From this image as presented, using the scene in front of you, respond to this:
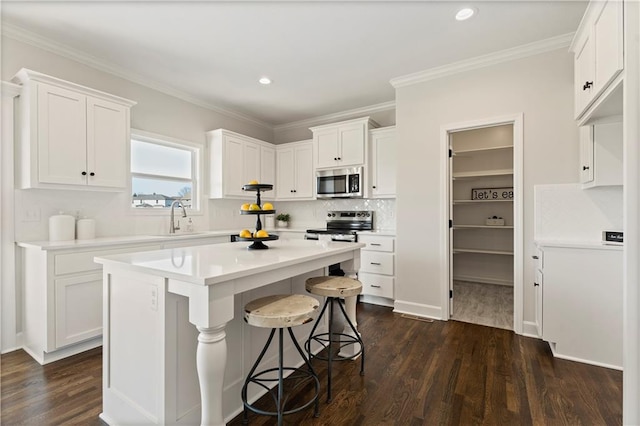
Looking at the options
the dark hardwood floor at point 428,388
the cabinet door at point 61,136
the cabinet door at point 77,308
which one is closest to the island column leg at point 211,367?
the dark hardwood floor at point 428,388

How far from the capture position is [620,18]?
1.54 m

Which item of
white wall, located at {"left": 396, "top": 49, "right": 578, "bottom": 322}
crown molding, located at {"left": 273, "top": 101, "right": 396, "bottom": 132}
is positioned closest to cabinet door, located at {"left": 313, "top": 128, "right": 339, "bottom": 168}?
crown molding, located at {"left": 273, "top": 101, "right": 396, "bottom": 132}

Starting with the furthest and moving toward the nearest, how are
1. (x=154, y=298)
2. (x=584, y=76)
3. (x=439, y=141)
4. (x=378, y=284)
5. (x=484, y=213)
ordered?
(x=484, y=213)
(x=378, y=284)
(x=439, y=141)
(x=584, y=76)
(x=154, y=298)

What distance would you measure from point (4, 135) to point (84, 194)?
0.72 metres

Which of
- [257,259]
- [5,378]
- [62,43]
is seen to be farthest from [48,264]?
[62,43]

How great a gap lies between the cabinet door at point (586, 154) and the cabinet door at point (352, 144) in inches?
92.6

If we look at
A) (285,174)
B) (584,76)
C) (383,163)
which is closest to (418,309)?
(383,163)

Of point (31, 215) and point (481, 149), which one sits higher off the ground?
point (481, 149)

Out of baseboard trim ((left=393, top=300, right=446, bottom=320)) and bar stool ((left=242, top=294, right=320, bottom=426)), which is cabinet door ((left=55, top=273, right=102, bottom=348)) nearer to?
bar stool ((left=242, top=294, right=320, bottom=426))

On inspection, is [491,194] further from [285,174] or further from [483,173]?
[285,174]

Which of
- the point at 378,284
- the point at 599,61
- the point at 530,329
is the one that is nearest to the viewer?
the point at 599,61

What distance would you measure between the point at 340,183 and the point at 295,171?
0.96m

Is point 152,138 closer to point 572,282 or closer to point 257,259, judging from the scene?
point 257,259

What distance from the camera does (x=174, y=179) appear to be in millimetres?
3961
